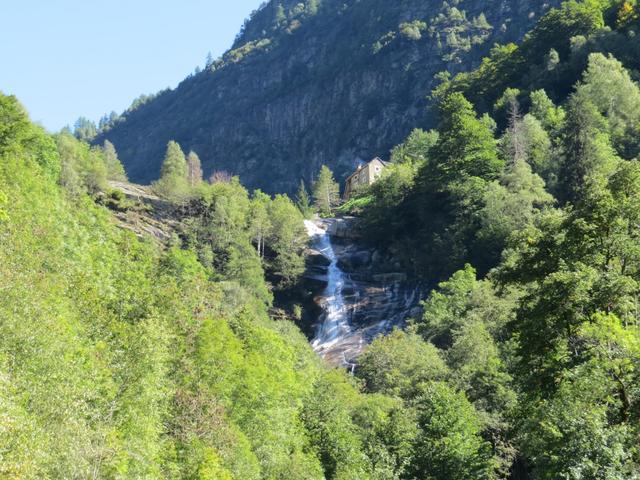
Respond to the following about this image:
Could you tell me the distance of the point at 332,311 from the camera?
8225 centimetres

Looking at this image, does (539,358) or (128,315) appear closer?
(539,358)

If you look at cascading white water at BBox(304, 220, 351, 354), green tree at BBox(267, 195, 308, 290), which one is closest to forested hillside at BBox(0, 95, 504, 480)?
cascading white water at BBox(304, 220, 351, 354)

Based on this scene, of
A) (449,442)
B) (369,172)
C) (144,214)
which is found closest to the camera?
(449,442)

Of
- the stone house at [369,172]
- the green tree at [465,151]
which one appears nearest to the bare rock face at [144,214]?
the green tree at [465,151]

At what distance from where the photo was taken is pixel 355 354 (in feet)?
233

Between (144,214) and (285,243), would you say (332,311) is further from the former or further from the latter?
(144,214)

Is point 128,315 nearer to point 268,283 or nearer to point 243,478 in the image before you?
point 243,478

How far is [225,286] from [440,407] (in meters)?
35.6

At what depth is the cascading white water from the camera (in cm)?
7712

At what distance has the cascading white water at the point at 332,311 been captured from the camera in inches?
3036

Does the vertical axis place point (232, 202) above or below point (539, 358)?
above

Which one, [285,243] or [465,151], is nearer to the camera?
[465,151]

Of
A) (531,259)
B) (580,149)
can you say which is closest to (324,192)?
(580,149)

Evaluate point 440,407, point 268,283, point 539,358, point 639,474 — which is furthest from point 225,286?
point 639,474
